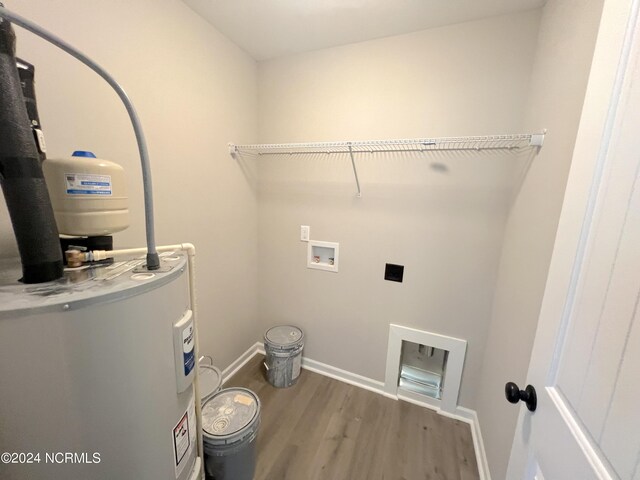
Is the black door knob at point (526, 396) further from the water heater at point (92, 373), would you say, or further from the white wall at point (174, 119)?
the white wall at point (174, 119)

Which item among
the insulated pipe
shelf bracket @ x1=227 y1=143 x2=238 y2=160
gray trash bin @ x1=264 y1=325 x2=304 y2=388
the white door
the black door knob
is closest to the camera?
the white door

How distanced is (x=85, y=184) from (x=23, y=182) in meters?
0.20

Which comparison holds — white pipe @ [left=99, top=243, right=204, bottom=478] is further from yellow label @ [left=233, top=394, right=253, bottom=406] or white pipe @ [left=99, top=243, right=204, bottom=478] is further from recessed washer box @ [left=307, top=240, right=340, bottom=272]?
recessed washer box @ [left=307, top=240, right=340, bottom=272]

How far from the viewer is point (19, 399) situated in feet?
1.58

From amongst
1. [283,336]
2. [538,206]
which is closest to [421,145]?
[538,206]

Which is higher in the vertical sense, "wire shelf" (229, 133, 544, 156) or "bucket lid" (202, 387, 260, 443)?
"wire shelf" (229, 133, 544, 156)

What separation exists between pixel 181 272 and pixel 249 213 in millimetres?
1412

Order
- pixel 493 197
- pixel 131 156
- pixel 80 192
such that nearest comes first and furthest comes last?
1. pixel 80 192
2. pixel 131 156
3. pixel 493 197

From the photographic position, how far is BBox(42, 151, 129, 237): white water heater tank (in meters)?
0.75

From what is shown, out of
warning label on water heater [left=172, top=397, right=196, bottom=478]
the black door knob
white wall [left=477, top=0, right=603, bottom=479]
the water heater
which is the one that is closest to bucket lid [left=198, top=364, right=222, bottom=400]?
warning label on water heater [left=172, top=397, right=196, bottom=478]

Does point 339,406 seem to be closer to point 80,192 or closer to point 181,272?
point 181,272

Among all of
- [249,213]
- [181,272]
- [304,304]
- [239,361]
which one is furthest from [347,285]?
[181,272]

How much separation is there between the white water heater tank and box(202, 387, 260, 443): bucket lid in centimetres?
102

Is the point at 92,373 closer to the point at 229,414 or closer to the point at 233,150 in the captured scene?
the point at 229,414
